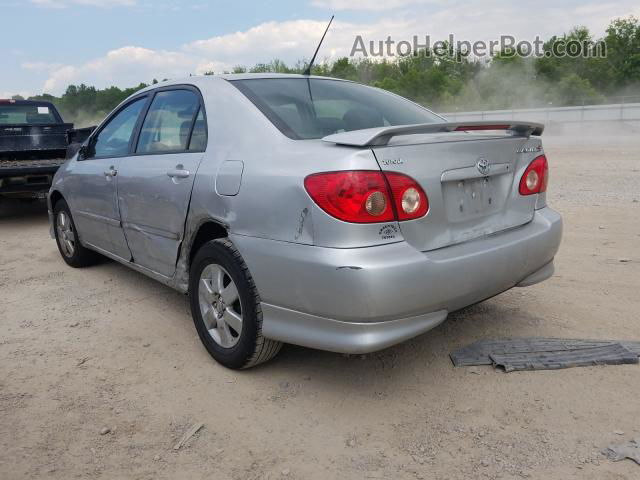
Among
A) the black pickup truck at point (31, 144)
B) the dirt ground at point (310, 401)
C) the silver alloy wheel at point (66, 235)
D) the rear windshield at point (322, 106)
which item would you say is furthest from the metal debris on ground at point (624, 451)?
the black pickup truck at point (31, 144)

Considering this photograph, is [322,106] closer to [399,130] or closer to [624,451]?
[399,130]

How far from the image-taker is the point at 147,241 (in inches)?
147

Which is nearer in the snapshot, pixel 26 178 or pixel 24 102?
pixel 26 178

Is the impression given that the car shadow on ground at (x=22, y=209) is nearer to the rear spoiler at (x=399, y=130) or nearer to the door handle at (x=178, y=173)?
the door handle at (x=178, y=173)

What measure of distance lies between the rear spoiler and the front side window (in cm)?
208

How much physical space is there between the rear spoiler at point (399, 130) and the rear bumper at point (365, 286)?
18.3 inches

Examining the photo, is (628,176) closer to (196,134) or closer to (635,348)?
(635,348)

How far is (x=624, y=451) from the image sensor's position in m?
2.25

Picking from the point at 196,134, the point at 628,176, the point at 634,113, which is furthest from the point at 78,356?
the point at 634,113

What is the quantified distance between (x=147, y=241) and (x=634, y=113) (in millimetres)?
30992

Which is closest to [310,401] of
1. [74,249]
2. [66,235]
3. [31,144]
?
[74,249]

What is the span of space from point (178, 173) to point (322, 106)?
0.92m

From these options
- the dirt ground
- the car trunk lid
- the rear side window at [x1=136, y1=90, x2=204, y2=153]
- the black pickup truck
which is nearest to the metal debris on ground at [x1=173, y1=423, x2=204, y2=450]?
the dirt ground

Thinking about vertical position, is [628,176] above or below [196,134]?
below
